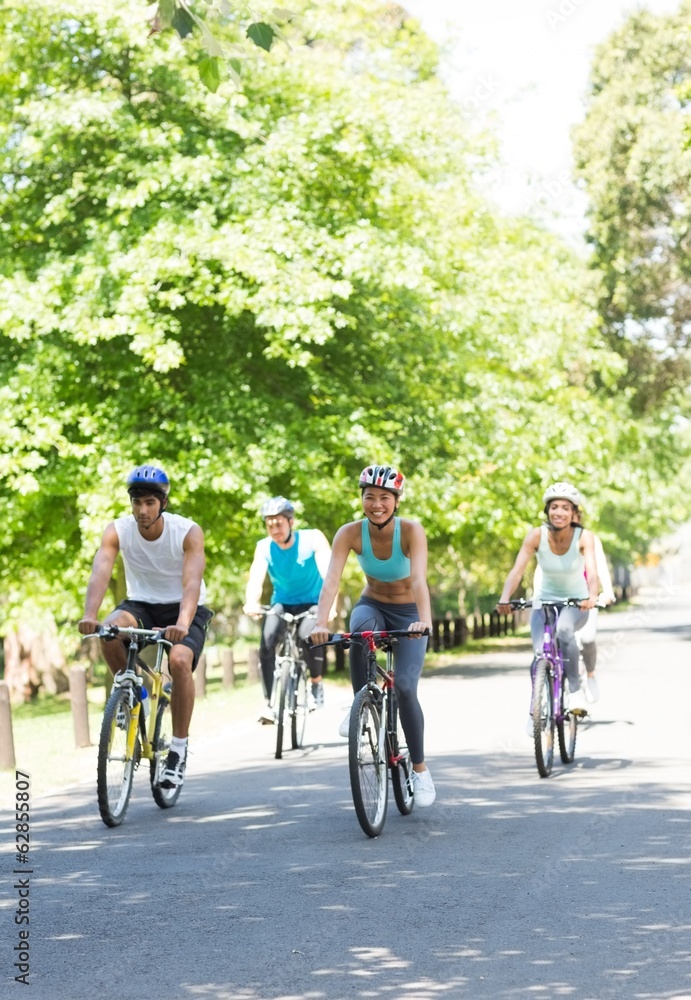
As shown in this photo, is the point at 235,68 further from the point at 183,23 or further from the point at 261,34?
the point at 261,34

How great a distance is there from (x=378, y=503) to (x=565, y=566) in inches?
130

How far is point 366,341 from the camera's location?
22.6m

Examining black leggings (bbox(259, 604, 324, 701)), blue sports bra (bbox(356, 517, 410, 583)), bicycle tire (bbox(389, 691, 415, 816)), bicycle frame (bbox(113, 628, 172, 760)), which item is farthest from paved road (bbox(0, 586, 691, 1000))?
blue sports bra (bbox(356, 517, 410, 583))

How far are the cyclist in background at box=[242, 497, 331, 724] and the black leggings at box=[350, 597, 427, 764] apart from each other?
11.9 ft

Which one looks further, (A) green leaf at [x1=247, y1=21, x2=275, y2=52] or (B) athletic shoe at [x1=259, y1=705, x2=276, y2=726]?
(B) athletic shoe at [x1=259, y1=705, x2=276, y2=726]

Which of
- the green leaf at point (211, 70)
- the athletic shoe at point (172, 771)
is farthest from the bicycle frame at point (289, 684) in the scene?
the green leaf at point (211, 70)

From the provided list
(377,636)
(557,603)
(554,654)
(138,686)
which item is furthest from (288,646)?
(377,636)

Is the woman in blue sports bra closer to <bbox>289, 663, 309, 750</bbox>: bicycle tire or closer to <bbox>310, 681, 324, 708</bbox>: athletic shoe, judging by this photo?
<bbox>289, 663, 309, 750</bbox>: bicycle tire

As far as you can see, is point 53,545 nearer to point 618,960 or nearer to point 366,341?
point 366,341

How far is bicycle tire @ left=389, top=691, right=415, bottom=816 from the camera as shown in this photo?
8430 millimetres

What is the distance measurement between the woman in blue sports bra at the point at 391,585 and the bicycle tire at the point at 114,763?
1.18m

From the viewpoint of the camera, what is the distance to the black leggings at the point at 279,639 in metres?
12.5

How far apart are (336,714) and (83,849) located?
8356mm

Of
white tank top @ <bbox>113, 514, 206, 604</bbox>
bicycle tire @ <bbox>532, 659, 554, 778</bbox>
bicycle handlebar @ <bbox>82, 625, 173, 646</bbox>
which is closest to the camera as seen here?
bicycle handlebar @ <bbox>82, 625, 173, 646</bbox>
